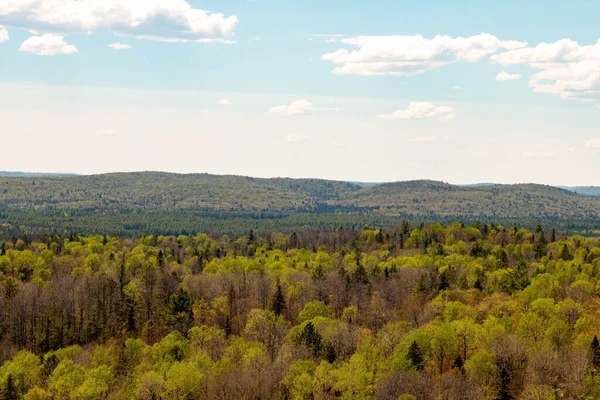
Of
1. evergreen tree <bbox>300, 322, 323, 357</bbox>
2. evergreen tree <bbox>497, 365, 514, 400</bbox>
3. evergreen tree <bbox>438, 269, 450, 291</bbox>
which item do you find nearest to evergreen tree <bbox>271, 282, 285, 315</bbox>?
evergreen tree <bbox>300, 322, 323, 357</bbox>

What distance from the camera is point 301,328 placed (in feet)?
343

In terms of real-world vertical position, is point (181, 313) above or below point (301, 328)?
below

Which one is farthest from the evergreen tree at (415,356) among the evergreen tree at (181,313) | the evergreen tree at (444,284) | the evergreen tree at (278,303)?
the evergreen tree at (444,284)

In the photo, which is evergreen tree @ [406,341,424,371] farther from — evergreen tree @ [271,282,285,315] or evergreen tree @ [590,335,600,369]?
evergreen tree @ [271,282,285,315]

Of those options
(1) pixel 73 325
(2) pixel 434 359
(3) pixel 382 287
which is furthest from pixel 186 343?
(3) pixel 382 287

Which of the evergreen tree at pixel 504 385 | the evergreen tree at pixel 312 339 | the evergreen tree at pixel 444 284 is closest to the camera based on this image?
the evergreen tree at pixel 504 385

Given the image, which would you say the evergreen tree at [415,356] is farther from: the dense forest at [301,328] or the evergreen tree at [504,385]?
the evergreen tree at [504,385]

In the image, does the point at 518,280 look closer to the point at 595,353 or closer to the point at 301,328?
the point at 595,353

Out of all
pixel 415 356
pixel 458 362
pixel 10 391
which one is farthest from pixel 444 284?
pixel 10 391

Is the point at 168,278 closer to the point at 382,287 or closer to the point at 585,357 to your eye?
the point at 382,287

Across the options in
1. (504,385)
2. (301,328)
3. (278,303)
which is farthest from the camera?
(278,303)

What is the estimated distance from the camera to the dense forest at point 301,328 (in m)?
82.6

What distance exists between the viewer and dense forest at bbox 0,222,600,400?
82.6 metres

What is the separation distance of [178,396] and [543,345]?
50.3 meters
